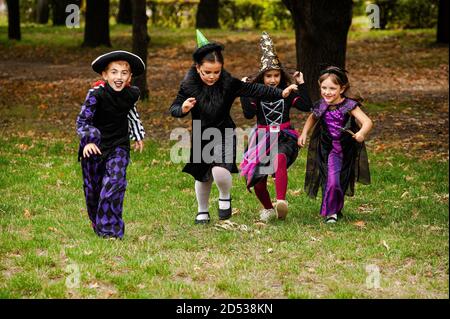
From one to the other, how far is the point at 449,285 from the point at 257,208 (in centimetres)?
361

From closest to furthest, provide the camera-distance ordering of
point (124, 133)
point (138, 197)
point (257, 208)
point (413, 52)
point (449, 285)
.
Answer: point (449, 285) → point (124, 133) → point (257, 208) → point (138, 197) → point (413, 52)

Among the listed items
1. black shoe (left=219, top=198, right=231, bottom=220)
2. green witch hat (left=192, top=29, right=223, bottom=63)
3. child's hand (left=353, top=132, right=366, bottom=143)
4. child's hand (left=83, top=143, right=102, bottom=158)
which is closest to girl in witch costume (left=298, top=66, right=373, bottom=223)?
child's hand (left=353, top=132, right=366, bottom=143)

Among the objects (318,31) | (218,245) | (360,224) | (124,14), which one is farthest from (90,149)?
(124,14)

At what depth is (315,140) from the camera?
920 cm

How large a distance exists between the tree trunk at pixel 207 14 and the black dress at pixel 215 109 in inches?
1095

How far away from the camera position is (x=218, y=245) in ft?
26.0

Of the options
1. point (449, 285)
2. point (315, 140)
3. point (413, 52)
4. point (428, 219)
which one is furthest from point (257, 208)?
point (413, 52)

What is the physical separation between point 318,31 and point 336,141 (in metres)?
→ 7.86

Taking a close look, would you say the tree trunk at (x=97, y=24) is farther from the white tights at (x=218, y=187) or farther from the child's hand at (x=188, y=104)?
the child's hand at (x=188, y=104)

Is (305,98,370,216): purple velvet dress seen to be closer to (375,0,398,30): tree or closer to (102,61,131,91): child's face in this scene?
(102,61,131,91): child's face

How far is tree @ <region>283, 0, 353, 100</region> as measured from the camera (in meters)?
16.4

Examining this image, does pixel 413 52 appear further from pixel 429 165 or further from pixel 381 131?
pixel 429 165

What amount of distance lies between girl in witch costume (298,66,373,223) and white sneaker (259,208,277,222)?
0.52 m

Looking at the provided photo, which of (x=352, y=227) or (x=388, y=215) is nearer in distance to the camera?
(x=352, y=227)
